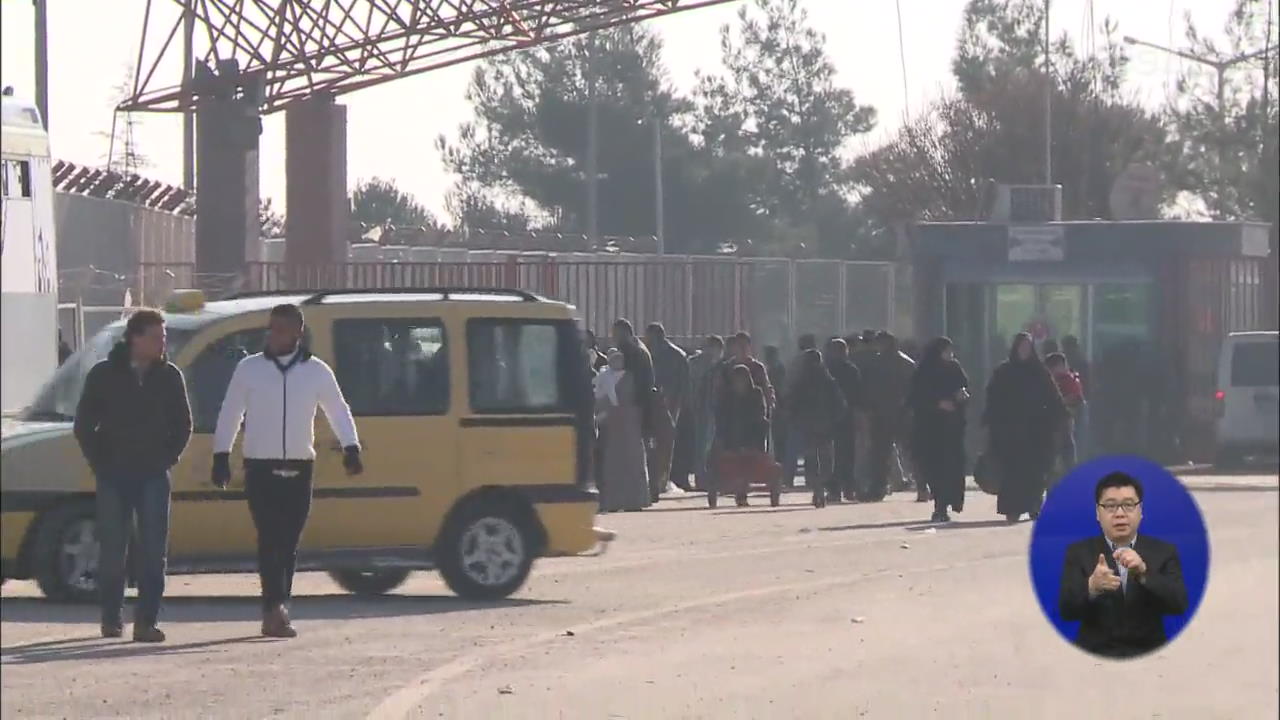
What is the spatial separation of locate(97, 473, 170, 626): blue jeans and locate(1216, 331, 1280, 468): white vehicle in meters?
6.13

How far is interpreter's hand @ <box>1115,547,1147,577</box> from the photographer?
1646mm

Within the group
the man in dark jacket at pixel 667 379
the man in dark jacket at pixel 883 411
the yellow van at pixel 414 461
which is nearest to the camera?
the yellow van at pixel 414 461

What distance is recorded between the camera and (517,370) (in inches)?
456

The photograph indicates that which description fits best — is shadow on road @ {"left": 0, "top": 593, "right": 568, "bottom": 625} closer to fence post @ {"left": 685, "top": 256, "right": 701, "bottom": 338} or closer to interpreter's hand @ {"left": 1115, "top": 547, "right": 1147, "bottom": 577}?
interpreter's hand @ {"left": 1115, "top": 547, "right": 1147, "bottom": 577}

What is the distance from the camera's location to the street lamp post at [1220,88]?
255 centimetres

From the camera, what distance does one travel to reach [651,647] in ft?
33.3

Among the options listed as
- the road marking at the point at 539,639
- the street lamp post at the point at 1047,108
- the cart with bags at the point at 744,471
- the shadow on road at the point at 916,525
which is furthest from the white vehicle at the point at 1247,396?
the cart with bags at the point at 744,471

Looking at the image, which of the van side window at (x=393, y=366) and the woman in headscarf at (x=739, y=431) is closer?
the van side window at (x=393, y=366)

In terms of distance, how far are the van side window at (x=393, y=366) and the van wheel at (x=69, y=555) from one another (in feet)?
4.81

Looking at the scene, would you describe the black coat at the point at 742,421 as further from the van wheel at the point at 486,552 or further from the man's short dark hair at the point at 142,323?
the man's short dark hair at the point at 142,323

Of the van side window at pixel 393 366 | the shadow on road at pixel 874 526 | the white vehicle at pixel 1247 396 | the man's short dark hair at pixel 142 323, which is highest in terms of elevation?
the man's short dark hair at pixel 142 323

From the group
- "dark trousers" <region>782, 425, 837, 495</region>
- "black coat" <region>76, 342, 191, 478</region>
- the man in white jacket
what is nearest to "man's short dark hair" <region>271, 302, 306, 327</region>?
the man in white jacket

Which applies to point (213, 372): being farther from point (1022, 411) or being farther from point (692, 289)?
point (692, 289)

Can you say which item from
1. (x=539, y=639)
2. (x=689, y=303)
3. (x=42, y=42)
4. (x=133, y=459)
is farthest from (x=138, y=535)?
(x=689, y=303)
